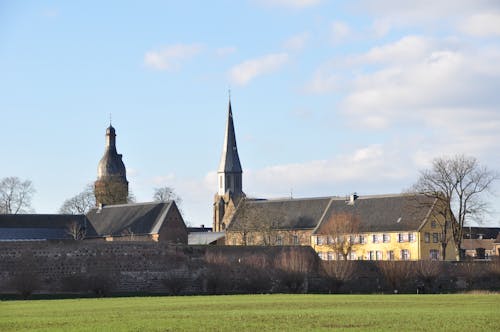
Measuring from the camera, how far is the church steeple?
133250 millimetres


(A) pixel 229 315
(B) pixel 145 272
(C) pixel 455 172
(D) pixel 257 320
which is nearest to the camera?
(D) pixel 257 320

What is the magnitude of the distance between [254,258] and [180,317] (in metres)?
31.3

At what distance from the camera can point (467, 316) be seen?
32.3m

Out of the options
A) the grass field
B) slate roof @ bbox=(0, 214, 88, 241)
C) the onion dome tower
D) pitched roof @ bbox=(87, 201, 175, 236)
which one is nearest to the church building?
pitched roof @ bbox=(87, 201, 175, 236)

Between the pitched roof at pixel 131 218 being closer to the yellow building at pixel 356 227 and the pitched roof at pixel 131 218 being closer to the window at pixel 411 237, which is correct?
the yellow building at pixel 356 227

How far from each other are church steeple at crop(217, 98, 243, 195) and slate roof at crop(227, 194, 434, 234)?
21.4 metres

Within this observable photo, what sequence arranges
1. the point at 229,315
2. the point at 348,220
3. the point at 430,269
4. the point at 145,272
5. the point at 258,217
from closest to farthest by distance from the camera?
the point at 229,315 → the point at 145,272 → the point at 430,269 → the point at 348,220 → the point at 258,217

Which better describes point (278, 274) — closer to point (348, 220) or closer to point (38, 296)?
point (38, 296)

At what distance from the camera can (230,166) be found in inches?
5266

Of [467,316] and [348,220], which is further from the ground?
[348,220]

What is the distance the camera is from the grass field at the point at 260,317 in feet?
93.8

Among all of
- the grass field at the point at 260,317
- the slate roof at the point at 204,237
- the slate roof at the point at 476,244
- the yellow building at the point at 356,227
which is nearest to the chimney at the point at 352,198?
the yellow building at the point at 356,227

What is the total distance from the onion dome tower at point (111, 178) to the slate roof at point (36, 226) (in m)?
16.5

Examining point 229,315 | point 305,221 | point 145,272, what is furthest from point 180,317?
point 305,221
